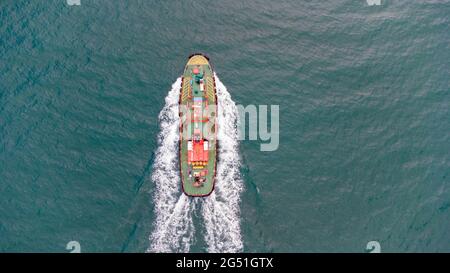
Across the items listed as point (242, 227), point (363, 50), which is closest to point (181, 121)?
point (242, 227)

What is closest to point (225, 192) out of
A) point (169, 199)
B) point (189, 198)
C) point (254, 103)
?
point (189, 198)

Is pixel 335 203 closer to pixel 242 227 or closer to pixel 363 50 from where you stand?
pixel 242 227

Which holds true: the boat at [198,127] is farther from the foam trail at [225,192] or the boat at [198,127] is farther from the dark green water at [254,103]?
the dark green water at [254,103]
